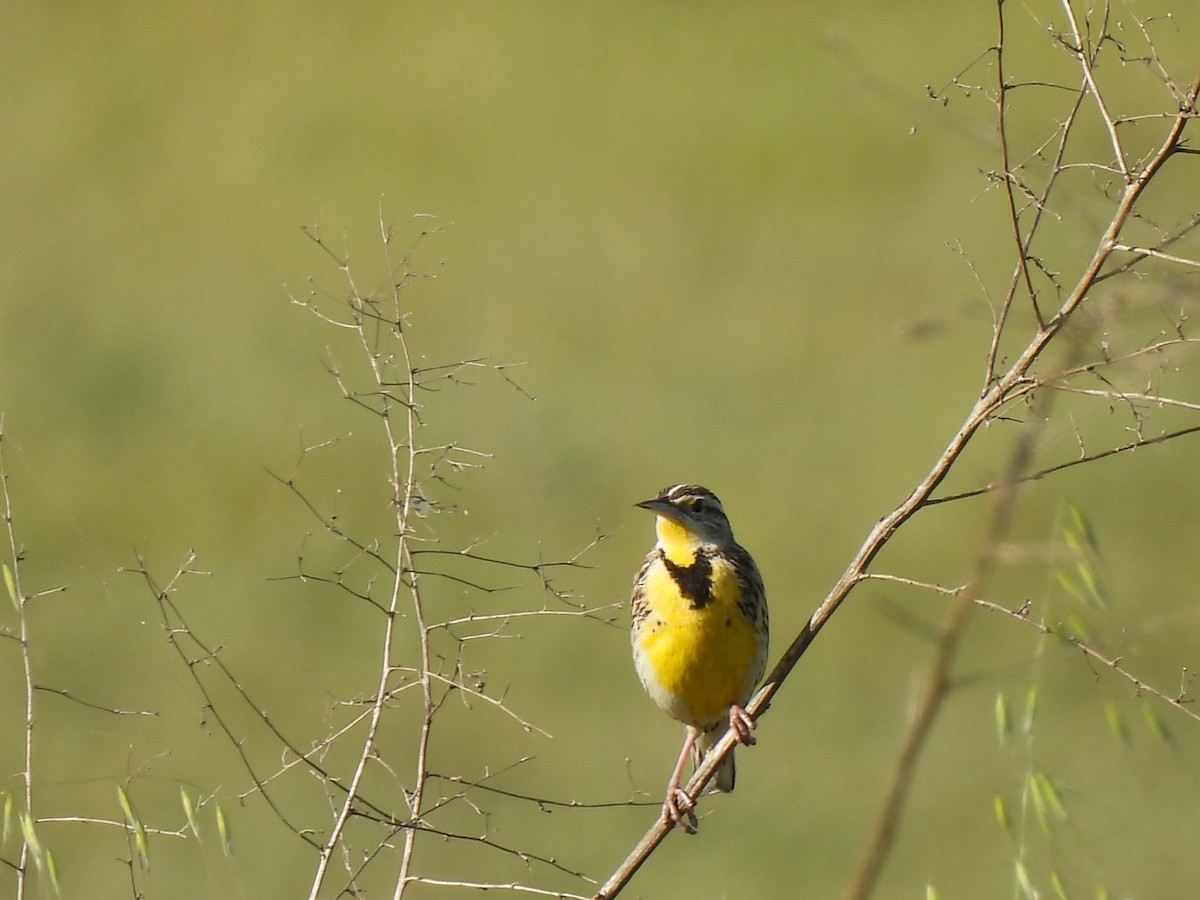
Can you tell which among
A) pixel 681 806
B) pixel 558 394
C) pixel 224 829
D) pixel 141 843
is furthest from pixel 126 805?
pixel 558 394

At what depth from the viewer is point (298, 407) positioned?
15.0 m

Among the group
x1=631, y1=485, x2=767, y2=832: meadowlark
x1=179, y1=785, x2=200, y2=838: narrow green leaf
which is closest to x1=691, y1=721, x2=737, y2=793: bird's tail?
x1=631, y1=485, x2=767, y2=832: meadowlark

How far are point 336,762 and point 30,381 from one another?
5835 millimetres

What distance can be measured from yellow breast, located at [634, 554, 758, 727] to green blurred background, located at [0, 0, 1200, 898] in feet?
6.95

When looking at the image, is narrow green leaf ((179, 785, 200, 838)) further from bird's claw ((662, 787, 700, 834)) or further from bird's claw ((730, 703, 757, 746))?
bird's claw ((730, 703, 757, 746))

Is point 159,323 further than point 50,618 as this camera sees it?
Yes

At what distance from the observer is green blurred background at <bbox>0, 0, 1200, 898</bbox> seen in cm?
1056

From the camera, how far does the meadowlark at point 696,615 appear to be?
5105 mm

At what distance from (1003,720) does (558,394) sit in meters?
12.1

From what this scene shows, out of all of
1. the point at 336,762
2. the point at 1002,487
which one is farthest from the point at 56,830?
the point at 1002,487

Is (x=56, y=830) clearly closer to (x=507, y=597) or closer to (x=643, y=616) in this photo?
(x=507, y=597)

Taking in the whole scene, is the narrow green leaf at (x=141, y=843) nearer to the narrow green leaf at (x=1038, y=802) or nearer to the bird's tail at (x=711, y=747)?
the narrow green leaf at (x=1038, y=802)

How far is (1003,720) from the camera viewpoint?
9.32 feet

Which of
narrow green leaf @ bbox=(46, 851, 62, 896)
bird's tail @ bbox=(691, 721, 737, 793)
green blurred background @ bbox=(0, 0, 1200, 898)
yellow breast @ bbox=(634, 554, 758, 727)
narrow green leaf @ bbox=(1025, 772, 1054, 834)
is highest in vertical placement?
green blurred background @ bbox=(0, 0, 1200, 898)
